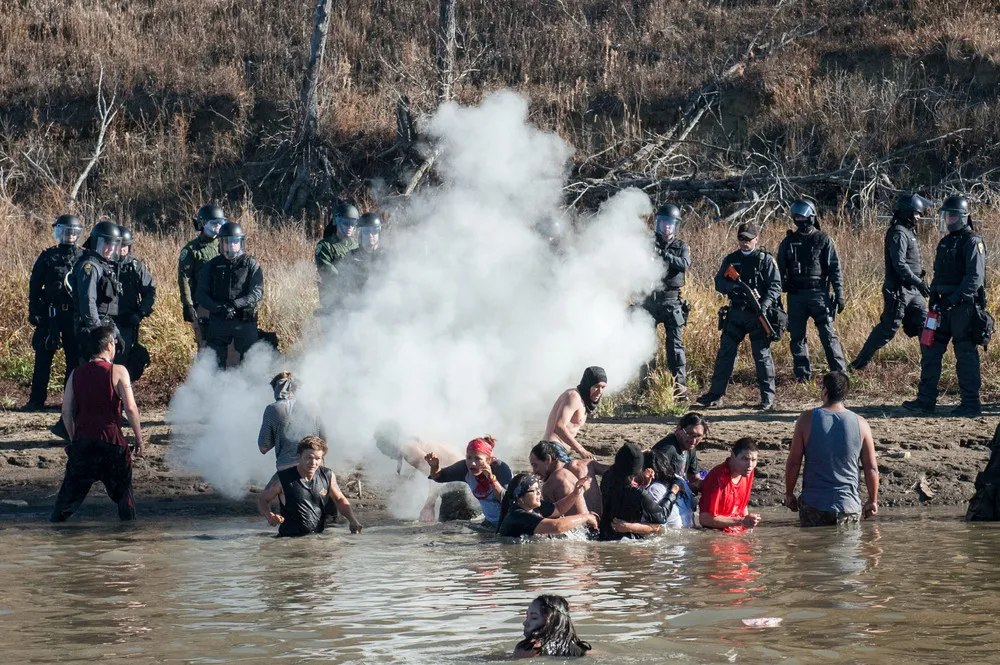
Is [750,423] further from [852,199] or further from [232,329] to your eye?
[852,199]

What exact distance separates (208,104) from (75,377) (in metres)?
17.0

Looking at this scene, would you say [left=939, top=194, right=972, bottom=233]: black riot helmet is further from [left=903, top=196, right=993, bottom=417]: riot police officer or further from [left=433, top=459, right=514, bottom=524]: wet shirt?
[left=433, top=459, right=514, bottom=524]: wet shirt

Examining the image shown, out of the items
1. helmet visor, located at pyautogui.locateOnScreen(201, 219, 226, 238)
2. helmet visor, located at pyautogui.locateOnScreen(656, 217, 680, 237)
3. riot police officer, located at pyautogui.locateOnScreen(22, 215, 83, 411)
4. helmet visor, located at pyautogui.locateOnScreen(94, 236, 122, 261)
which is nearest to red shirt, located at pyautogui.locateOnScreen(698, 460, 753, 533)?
helmet visor, located at pyautogui.locateOnScreen(656, 217, 680, 237)

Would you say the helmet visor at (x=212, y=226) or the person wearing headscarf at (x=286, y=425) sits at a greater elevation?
the helmet visor at (x=212, y=226)

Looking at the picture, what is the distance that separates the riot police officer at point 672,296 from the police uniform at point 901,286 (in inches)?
78.5

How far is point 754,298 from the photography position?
13805 mm

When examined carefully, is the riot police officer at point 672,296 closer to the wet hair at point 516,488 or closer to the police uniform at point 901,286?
the police uniform at point 901,286

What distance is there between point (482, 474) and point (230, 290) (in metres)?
3.70

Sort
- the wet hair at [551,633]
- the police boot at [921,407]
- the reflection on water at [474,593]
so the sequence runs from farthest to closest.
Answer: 1. the police boot at [921,407]
2. the reflection on water at [474,593]
3. the wet hair at [551,633]

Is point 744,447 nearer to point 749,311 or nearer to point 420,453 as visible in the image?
point 420,453

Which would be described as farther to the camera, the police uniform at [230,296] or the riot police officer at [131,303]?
the riot police officer at [131,303]

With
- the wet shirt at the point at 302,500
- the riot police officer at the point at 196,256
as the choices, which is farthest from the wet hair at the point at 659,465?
the riot police officer at the point at 196,256

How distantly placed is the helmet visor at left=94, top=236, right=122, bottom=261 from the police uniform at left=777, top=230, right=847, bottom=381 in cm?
661

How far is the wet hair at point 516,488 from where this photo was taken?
10.3 m
